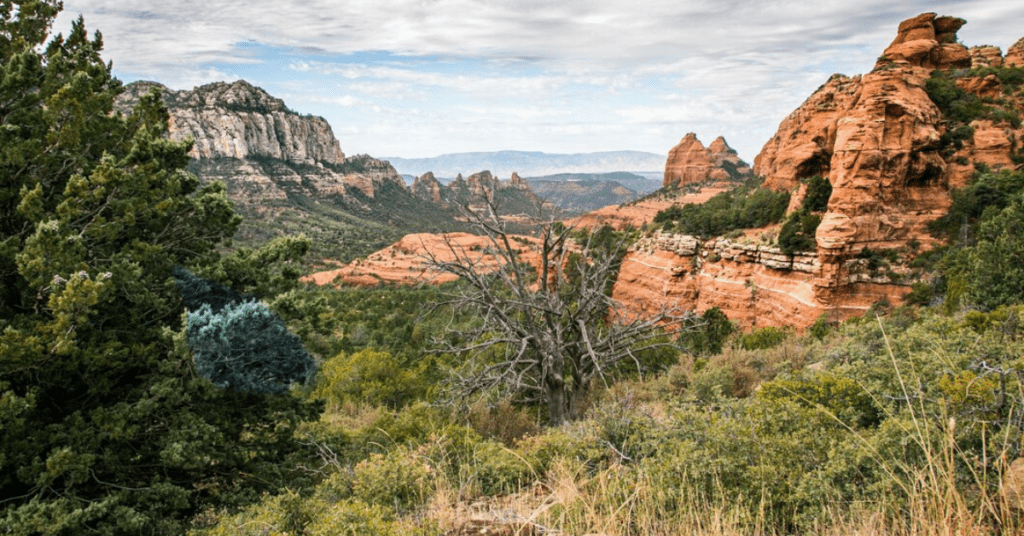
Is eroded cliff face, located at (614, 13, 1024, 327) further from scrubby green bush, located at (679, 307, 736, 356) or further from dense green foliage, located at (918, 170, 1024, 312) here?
scrubby green bush, located at (679, 307, 736, 356)

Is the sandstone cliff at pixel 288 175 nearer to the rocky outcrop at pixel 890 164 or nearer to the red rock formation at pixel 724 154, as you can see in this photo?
the red rock formation at pixel 724 154

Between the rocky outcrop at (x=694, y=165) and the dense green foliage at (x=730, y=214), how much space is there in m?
53.9

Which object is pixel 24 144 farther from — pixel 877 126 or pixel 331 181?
pixel 331 181

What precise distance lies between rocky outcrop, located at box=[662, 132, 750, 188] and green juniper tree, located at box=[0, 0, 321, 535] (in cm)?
8766

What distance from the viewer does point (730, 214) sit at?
30828 mm

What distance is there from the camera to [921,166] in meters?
23.2

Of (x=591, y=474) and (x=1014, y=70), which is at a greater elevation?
(x=1014, y=70)

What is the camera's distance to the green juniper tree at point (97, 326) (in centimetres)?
454

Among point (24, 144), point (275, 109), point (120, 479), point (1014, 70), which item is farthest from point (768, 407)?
point (275, 109)

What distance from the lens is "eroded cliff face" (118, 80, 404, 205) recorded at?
90.0 metres

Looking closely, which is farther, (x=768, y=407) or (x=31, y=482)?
(x=31, y=482)

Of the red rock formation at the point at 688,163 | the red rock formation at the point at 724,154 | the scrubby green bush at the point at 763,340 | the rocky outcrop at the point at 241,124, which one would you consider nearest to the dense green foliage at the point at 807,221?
the scrubby green bush at the point at 763,340

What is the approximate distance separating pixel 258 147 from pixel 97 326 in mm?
114187

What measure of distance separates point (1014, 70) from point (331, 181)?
10797 cm
